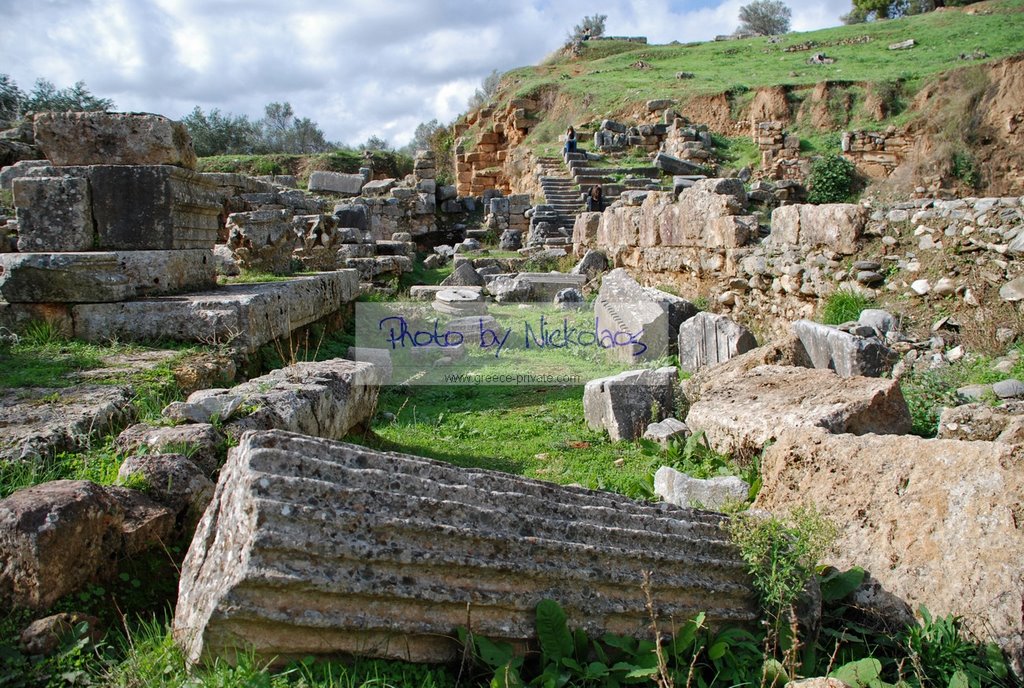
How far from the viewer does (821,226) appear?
25.6ft

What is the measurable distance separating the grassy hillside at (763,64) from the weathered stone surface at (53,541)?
2482cm

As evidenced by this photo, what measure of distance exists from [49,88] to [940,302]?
31.8 m

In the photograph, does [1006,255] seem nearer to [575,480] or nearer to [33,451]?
[575,480]

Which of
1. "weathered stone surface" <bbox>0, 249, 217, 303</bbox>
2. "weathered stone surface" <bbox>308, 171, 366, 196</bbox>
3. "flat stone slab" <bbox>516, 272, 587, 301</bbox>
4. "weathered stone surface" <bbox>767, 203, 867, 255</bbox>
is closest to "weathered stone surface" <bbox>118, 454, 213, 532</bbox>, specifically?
"weathered stone surface" <bbox>0, 249, 217, 303</bbox>

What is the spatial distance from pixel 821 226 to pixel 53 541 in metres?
7.53

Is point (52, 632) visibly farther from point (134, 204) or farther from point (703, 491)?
point (134, 204)

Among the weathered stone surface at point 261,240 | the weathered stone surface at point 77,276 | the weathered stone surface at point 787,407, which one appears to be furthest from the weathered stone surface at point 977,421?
the weathered stone surface at point 261,240

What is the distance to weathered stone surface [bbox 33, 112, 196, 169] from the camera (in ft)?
20.4

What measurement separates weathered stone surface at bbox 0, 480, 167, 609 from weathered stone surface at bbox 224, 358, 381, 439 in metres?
1.13

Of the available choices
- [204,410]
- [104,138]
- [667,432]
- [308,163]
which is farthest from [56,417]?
[308,163]

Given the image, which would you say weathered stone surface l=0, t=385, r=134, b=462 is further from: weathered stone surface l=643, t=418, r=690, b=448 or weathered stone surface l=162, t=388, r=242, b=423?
weathered stone surface l=643, t=418, r=690, b=448

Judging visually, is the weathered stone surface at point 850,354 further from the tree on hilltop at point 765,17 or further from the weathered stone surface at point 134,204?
the tree on hilltop at point 765,17

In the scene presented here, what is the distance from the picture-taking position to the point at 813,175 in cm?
1856

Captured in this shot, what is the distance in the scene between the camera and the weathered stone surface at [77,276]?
5.71 metres
